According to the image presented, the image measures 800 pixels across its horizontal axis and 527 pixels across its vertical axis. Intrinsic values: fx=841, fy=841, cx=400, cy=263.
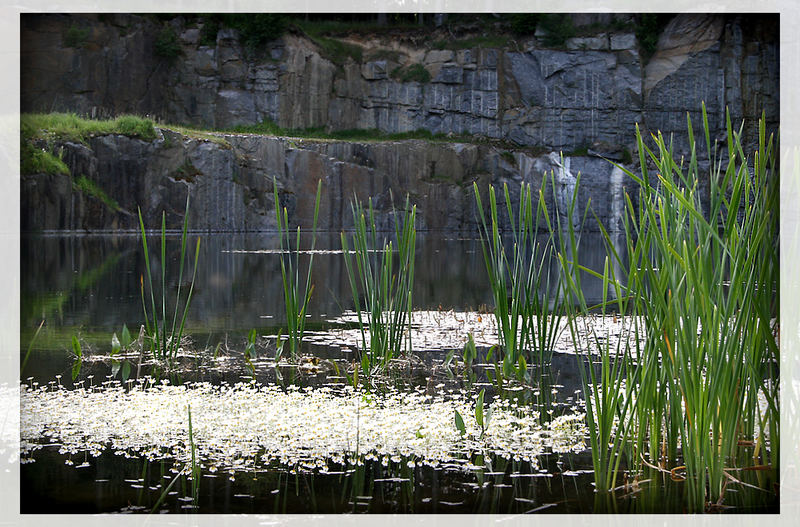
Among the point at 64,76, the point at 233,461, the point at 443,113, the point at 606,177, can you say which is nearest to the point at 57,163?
the point at 64,76

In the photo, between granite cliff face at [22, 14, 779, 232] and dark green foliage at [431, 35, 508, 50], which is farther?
dark green foliage at [431, 35, 508, 50]

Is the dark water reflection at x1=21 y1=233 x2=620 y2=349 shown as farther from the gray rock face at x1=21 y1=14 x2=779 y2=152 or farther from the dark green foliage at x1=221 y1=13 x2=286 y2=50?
the dark green foliage at x1=221 y1=13 x2=286 y2=50

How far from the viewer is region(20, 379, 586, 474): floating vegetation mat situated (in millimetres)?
1834

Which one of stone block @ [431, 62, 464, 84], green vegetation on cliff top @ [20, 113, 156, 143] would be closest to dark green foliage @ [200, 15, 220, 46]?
green vegetation on cliff top @ [20, 113, 156, 143]

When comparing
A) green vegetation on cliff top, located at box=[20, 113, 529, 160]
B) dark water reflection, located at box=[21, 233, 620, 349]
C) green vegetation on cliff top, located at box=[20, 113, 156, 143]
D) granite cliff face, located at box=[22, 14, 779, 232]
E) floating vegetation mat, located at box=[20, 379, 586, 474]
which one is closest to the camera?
floating vegetation mat, located at box=[20, 379, 586, 474]

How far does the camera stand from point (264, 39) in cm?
1959

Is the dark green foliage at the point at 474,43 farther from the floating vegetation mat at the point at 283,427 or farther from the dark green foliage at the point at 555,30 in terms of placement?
the floating vegetation mat at the point at 283,427

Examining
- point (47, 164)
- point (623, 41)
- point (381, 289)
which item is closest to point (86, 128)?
point (47, 164)

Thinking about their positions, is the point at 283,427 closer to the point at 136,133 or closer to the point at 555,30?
the point at 136,133

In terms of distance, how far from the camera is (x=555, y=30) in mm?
19859

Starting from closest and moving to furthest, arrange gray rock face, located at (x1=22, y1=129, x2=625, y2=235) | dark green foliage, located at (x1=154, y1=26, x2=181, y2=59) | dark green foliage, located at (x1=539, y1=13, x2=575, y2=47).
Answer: gray rock face, located at (x1=22, y1=129, x2=625, y2=235), dark green foliage, located at (x1=154, y1=26, x2=181, y2=59), dark green foliage, located at (x1=539, y1=13, x2=575, y2=47)

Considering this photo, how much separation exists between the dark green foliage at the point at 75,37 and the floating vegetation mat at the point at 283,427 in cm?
1600

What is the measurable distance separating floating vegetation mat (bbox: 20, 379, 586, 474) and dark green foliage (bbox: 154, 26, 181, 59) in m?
17.8

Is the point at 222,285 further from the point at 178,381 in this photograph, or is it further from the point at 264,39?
the point at 264,39
